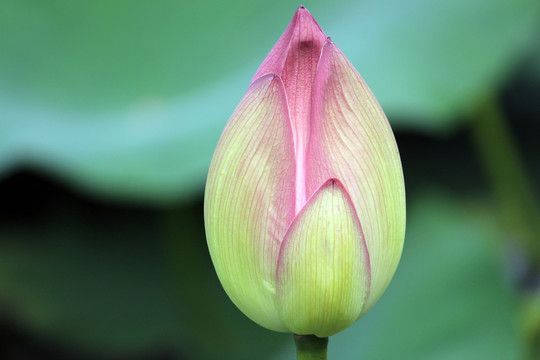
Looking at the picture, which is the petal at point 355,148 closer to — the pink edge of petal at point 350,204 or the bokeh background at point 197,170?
the pink edge of petal at point 350,204

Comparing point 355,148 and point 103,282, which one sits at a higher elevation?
point 103,282

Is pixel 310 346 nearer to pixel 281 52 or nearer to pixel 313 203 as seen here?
pixel 313 203

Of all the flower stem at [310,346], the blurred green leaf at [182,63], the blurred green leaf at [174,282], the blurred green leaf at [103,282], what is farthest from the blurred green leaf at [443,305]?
the flower stem at [310,346]

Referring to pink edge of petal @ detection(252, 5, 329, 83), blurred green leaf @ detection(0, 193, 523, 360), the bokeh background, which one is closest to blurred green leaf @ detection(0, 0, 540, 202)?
the bokeh background

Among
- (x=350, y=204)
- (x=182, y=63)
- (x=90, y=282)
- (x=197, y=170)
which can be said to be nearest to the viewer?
(x=350, y=204)

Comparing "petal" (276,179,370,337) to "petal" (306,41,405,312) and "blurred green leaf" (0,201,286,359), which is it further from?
"blurred green leaf" (0,201,286,359)

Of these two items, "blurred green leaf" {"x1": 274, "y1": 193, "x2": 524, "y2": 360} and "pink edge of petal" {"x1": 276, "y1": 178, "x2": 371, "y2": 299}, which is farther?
"blurred green leaf" {"x1": 274, "y1": 193, "x2": 524, "y2": 360}

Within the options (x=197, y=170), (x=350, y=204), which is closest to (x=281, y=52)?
(x=350, y=204)

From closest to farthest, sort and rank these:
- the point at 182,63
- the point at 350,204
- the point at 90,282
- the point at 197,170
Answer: the point at 350,204
the point at 197,170
the point at 182,63
the point at 90,282
